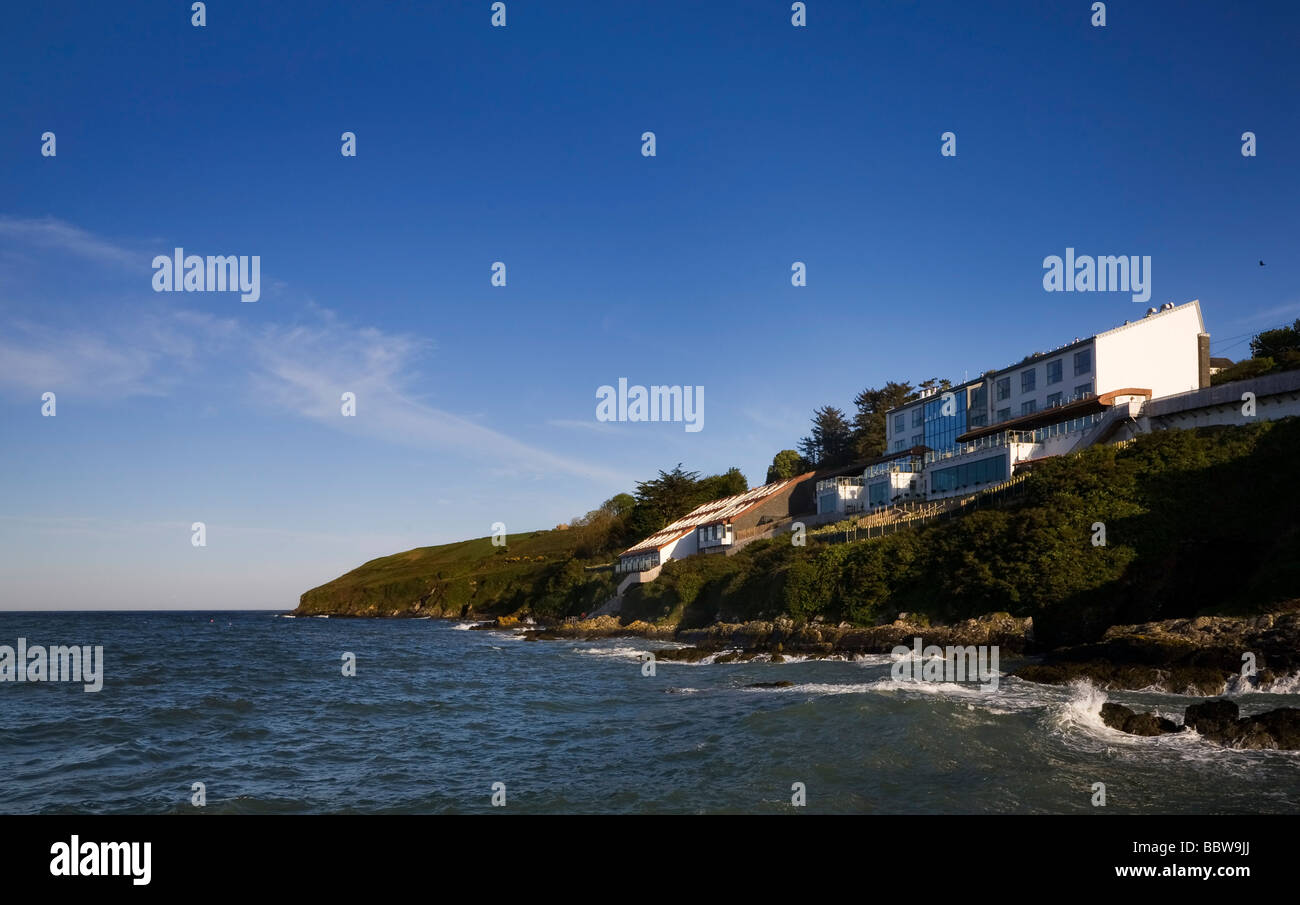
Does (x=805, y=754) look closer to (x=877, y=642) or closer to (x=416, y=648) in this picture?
(x=877, y=642)

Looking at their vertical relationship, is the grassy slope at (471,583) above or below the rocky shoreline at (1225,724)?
below

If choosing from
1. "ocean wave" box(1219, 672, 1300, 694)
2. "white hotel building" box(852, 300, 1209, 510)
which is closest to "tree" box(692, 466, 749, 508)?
"white hotel building" box(852, 300, 1209, 510)

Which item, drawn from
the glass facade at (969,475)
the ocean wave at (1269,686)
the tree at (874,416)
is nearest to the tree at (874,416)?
the tree at (874,416)

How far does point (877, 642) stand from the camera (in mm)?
45219

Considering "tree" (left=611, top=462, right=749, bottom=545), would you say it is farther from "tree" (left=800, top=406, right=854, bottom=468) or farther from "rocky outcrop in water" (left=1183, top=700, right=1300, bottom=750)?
"rocky outcrop in water" (left=1183, top=700, right=1300, bottom=750)

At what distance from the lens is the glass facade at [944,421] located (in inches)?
2931

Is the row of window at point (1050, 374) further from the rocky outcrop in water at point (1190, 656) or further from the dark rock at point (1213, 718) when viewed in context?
the dark rock at point (1213, 718)

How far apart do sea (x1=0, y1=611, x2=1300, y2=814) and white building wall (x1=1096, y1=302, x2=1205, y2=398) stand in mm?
30563

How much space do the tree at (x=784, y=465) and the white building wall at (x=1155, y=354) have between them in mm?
60196

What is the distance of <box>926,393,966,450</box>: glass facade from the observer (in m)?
74.4
